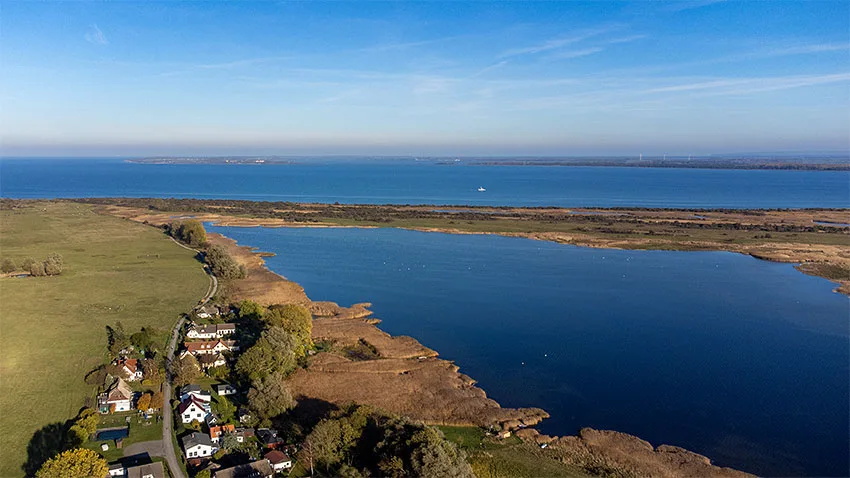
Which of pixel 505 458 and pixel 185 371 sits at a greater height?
pixel 185 371

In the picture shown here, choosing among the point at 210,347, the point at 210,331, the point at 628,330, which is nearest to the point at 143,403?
the point at 210,347

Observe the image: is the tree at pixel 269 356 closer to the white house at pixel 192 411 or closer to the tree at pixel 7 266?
the white house at pixel 192 411

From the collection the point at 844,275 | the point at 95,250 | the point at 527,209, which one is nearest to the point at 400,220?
the point at 527,209

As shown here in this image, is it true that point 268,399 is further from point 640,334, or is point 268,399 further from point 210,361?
point 640,334

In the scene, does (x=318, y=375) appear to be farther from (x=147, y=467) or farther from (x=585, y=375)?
(x=585, y=375)

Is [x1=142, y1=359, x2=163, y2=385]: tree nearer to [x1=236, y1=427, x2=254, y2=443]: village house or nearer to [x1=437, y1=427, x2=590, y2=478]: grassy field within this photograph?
[x1=236, y1=427, x2=254, y2=443]: village house

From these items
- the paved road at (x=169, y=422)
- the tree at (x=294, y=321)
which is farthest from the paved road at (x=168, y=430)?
the tree at (x=294, y=321)

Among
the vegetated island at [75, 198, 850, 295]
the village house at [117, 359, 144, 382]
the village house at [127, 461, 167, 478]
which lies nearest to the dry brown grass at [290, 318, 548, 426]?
the village house at [117, 359, 144, 382]

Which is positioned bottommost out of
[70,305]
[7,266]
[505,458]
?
[505,458]
